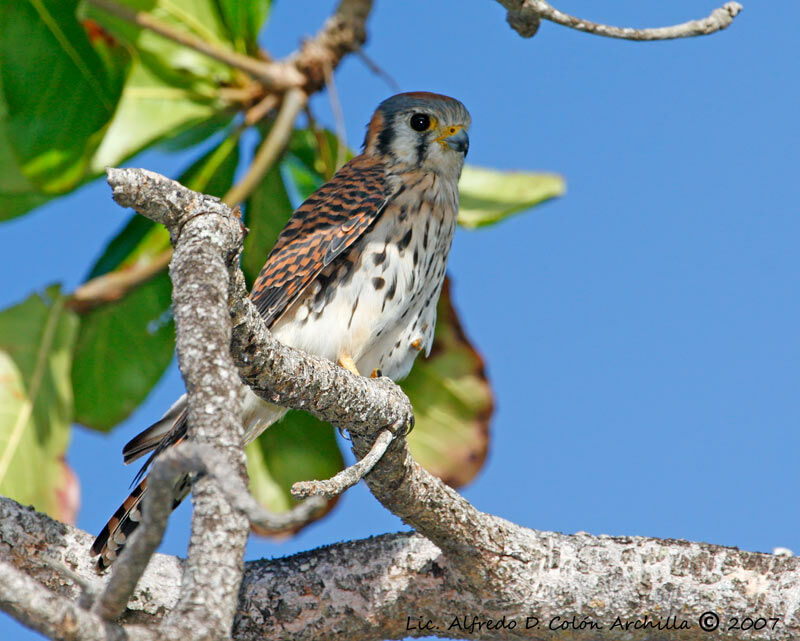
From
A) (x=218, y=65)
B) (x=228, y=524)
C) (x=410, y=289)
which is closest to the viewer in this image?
(x=228, y=524)

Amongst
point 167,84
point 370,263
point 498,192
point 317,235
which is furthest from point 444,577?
point 167,84

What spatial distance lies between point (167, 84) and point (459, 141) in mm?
1552

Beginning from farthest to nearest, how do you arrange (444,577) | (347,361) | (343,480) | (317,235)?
(317,235)
(347,361)
(444,577)
(343,480)

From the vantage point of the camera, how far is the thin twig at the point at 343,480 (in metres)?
2.05

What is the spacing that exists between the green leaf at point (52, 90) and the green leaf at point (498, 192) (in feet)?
5.68

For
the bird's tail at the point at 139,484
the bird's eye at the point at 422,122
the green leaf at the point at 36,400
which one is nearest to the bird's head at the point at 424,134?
the bird's eye at the point at 422,122

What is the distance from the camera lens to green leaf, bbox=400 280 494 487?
4801 mm

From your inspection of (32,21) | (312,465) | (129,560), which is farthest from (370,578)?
(32,21)

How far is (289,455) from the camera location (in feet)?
16.4

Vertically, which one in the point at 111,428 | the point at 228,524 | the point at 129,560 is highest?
the point at 111,428

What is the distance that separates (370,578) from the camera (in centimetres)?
303

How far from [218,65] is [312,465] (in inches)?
79.7

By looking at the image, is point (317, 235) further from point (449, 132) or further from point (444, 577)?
point (444, 577)

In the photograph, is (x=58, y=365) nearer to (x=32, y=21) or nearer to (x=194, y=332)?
(x=32, y=21)
